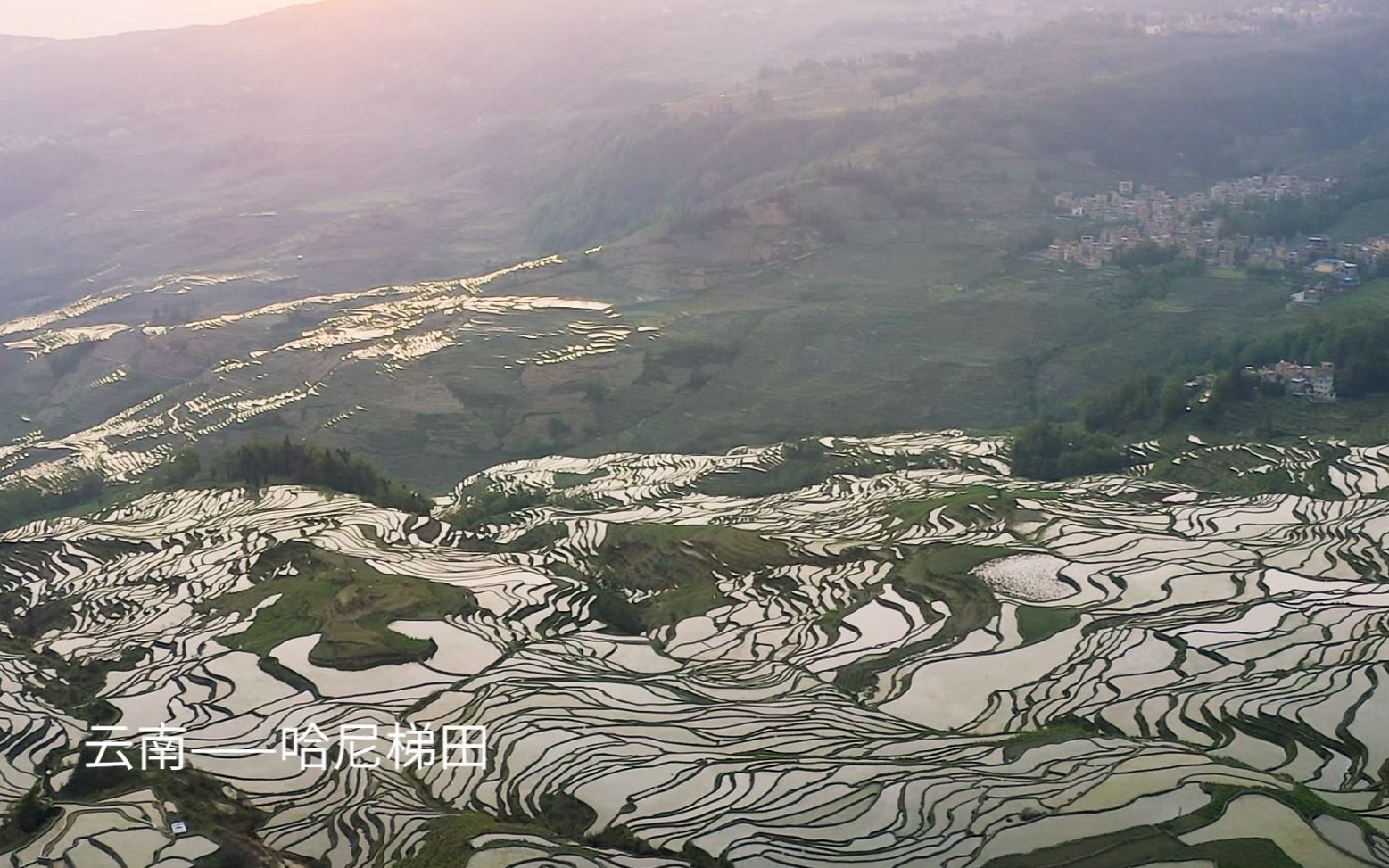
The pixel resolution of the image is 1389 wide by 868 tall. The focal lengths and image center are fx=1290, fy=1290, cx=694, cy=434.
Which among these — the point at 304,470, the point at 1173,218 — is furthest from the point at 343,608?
the point at 1173,218

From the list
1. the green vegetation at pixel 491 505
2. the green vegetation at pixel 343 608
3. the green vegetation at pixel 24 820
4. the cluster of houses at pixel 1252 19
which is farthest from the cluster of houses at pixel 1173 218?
the green vegetation at pixel 24 820

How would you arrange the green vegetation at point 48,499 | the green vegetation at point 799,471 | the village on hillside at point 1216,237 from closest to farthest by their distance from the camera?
the green vegetation at point 799,471, the green vegetation at point 48,499, the village on hillside at point 1216,237

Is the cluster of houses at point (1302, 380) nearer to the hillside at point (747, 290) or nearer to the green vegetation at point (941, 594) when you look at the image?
the hillside at point (747, 290)

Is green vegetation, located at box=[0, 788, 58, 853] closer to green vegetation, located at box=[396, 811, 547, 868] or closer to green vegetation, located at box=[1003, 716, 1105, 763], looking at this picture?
green vegetation, located at box=[396, 811, 547, 868]

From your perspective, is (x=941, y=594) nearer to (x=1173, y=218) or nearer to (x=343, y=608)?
(x=343, y=608)

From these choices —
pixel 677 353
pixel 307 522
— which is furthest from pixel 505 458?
pixel 307 522

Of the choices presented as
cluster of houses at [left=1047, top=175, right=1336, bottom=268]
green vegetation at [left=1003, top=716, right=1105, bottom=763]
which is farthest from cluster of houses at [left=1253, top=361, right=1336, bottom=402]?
cluster of houses at [left=1047, top=175, right=1336, bottom=268]
